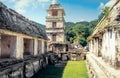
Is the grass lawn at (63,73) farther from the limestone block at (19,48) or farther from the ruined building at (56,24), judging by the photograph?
the ruined building at (56,24)

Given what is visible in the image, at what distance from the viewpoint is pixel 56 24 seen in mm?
37875

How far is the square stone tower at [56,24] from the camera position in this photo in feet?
124

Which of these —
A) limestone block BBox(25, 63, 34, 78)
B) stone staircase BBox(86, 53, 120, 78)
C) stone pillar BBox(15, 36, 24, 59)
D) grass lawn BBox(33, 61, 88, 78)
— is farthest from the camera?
grass lawn BBox(33, 61, 88, 78)

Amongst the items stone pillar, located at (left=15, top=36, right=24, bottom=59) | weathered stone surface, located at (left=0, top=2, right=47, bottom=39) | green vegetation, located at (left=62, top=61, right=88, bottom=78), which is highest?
weathered stone surface, located at (left=0, top=2, right=47, bottom=39)

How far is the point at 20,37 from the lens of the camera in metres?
12.1

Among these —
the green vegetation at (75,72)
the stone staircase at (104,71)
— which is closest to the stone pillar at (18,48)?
the green vegetation at (75,72)

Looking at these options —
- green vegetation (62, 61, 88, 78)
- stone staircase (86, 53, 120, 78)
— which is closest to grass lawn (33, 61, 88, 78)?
green vegetation (62, 61, 88, 78)

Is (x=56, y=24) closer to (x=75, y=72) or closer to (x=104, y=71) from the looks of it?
(x=75, y=72)

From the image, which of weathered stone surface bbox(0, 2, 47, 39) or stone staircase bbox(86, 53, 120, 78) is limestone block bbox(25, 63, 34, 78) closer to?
weathered stone surface bbox(0, 2, 47, 39)

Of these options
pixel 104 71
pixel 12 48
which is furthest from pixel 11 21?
pixel 104 71

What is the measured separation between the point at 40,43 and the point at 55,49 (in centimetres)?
1160

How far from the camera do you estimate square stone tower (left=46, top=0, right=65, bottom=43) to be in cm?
3769

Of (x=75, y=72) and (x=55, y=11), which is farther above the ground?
(x=55, y=11)

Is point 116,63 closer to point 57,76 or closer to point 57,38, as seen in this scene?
Answer: point 57,76
